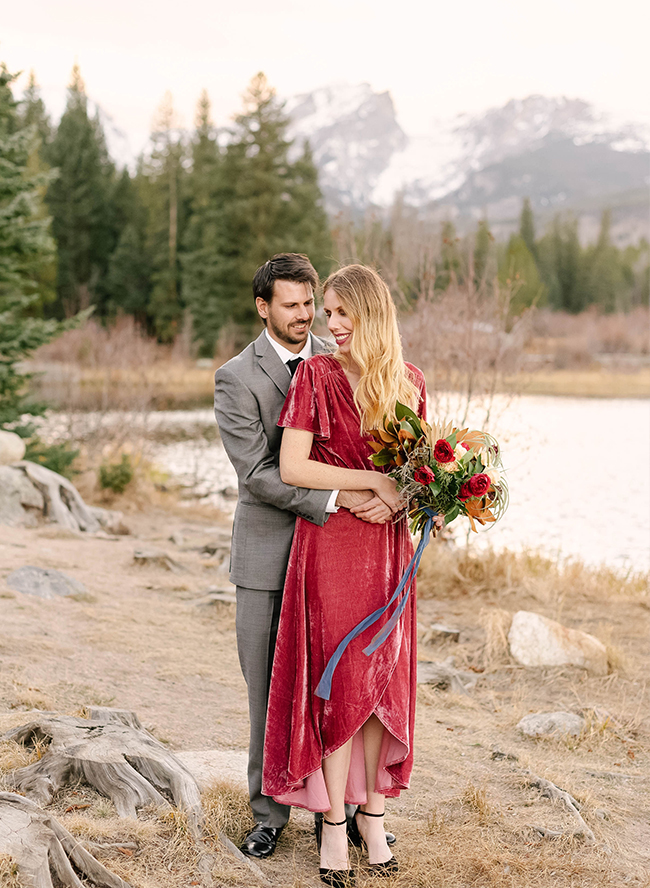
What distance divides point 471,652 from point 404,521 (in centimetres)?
380

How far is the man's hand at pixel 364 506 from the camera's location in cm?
267

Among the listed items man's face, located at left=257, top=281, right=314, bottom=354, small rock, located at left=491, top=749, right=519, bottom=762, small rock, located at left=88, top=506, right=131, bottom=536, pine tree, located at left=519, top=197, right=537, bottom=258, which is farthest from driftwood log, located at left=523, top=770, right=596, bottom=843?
pine tree, located at left=519, top=197, right=537, bottom=258

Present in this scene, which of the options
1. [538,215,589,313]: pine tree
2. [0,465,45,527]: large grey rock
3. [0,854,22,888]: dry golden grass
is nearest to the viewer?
[0,854,22,888]: dry golden grass

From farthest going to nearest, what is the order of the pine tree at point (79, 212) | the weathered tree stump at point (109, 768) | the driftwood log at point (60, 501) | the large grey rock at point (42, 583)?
the pine tree at point (79, 212) < the driftwood log at point (60, 501) < the large grey rock at point (42, 583) < the weathered tree stump at point (109, 768)

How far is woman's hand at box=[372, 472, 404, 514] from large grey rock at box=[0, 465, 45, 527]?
303 inches

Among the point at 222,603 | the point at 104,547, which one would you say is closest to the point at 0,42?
the point at 104,547

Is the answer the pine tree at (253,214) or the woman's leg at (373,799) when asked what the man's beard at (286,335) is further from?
the pine tree at (253,214)

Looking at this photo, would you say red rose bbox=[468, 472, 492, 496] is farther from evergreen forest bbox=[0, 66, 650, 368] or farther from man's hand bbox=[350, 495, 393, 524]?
evergreen forest bbox=[0, 66, 650, 368]

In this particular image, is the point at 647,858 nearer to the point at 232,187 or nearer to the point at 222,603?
the point at 222,603

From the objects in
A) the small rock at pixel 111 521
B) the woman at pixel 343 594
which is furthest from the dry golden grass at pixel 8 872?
the small rock at pixel 111 521

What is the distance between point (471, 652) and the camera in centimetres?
631

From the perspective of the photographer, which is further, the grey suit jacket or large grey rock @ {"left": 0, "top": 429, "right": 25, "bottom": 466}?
A: large grey rock @ {"left": 0, "top": 429, "right": 25, "bottom": 466}

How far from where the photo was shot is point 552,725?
4762 millimetres

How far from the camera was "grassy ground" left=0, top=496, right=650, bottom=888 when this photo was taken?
295 cm
